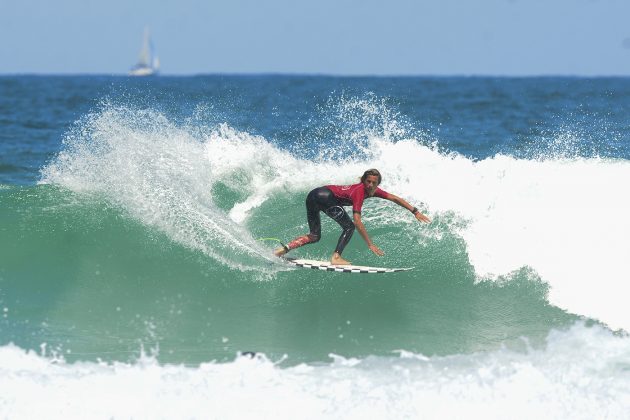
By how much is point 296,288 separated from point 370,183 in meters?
1.52

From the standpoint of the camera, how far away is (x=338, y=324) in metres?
8.90

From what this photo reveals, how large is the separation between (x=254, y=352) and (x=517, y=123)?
62.8ft

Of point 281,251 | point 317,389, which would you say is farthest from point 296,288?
point 317,389

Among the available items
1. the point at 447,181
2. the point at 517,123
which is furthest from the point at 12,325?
the point at 517,123

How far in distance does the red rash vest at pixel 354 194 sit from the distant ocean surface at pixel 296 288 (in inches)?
36.2

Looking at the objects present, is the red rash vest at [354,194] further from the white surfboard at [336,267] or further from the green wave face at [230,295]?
the green wave face at [230,295]

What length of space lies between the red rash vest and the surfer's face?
6cm

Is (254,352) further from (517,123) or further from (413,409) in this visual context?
(517,123)

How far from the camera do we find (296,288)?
32.1ft

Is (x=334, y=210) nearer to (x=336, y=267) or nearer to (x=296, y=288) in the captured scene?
(x=336, y=267)

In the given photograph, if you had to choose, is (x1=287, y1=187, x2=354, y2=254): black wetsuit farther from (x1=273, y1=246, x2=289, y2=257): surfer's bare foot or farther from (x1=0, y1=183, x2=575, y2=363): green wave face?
(x1=273, y1=246, x2=289, y2=257): surfer's bare foot

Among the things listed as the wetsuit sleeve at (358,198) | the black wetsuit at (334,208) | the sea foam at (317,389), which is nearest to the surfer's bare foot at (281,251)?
the black wetsuit at (334,208)

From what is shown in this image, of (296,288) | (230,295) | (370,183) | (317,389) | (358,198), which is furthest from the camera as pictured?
(296,288)

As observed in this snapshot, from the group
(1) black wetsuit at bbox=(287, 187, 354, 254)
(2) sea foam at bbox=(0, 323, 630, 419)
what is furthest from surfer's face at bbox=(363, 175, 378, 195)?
(2) sea foam at bbox=(0, 323, 630, 419)
